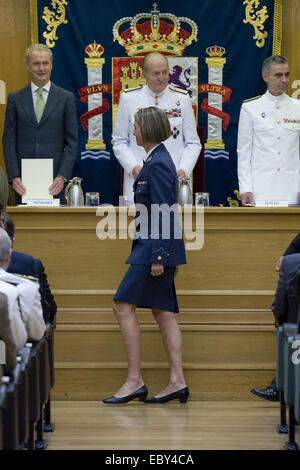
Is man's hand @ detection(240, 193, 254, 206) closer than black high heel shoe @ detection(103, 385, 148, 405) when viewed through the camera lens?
No

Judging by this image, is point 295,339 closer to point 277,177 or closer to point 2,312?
point 2,312

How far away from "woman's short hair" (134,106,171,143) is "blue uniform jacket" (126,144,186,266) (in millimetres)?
68

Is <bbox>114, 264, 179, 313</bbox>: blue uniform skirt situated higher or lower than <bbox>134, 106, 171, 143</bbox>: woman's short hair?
lower

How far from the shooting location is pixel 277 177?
16.9 feet

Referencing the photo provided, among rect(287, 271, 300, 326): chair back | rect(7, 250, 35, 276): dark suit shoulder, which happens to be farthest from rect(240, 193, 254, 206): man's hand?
rect(7, 250, 35, 276): dark suit shoulder

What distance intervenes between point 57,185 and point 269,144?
1426mm

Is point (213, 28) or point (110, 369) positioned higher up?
point (213, 28)

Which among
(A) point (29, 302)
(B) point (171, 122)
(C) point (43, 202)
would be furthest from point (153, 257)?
(B) point (171, 122)

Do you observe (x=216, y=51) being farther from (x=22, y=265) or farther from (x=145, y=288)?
(x=22, y=265)

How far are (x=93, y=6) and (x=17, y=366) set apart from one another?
4.55 m

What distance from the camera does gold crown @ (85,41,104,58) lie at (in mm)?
6520

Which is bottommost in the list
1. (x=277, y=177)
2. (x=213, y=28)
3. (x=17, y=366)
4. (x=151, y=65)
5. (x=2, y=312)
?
(x=17, y=366)

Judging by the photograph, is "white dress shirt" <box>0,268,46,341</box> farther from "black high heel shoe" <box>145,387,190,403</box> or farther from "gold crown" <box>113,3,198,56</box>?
"gold crown" <box>113,3,198,56</box>
